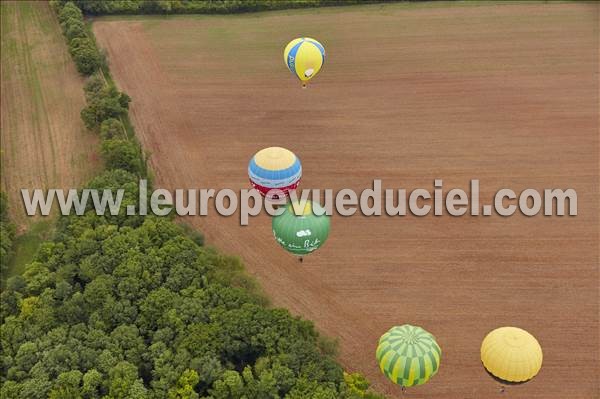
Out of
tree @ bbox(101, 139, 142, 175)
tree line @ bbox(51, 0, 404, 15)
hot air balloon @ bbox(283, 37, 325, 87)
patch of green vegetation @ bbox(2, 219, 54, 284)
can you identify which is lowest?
patch of green vegetation @ bbox(2, 219, 54, 284)

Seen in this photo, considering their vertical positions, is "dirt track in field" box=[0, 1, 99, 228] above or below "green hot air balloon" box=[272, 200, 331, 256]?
above

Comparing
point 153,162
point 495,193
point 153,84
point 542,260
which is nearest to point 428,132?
point 495,193

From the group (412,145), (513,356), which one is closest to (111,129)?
(412,145)

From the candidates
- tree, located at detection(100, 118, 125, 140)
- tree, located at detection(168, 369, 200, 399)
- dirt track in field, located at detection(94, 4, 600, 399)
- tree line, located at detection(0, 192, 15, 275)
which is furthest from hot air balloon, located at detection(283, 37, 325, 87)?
tree, located at detection(168, 369, 200, 399)

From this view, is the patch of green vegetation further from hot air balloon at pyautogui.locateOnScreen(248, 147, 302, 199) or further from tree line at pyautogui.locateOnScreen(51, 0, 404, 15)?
tree line at pyautogui.locateOnScreen(51, 0, 404, 15)

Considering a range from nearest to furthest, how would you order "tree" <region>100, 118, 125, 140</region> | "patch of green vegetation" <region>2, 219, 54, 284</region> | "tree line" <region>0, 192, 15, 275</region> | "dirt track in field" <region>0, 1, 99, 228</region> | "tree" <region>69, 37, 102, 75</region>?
"tree line" <region>0, 192, 15, 275</region> → "patch of green vegetation" <region>2, 219, 54, 284</region> → "tree" <region>100, 118, 125, 140</region> → "dirt track in field" <region>0, 1, 99, 228</region> → "tree" <region>69, 37, 102, 75</region>

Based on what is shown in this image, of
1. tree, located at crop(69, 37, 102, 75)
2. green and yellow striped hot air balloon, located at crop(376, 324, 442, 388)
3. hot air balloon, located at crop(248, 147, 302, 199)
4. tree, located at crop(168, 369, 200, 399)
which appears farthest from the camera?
tree, located at crop(69, 37, 102, 75)

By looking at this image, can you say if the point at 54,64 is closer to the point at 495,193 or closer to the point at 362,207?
the point at 362,207
